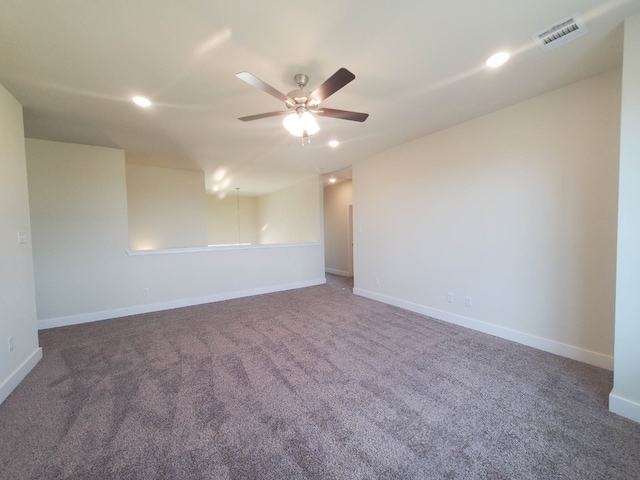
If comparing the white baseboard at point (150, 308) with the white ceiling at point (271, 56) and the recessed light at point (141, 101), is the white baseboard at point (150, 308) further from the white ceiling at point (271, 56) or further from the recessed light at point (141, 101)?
the recessed light at point (141, 101)

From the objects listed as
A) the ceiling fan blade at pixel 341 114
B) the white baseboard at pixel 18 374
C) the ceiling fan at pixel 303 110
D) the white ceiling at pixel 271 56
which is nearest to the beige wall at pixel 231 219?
the white ceiling at pixel 271 56

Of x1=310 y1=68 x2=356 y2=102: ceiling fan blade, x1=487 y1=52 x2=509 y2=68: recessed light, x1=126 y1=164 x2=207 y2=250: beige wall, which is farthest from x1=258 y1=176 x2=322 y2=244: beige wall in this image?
x1=487 y1=52 x2=509 y2=68: recessed light

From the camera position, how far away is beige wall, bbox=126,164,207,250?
502cm

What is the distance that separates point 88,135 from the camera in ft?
10.9

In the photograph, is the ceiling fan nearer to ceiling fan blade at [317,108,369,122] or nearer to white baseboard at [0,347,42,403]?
ceiling fan blade at [317,108,369,122]

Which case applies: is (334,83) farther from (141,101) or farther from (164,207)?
(164,207)

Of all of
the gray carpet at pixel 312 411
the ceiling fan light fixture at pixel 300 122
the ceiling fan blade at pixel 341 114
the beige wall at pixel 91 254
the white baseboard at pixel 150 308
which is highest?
the ceiling fan blade at pixel 341 114

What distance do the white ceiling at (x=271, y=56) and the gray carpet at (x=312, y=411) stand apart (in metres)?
2.65

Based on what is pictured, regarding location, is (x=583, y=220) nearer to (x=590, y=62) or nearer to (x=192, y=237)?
(x=590, y=62)

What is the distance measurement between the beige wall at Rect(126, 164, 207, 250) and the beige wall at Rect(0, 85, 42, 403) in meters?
2.61

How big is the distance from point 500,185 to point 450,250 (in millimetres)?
997

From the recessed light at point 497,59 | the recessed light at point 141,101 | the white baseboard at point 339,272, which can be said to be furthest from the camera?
the white baseboard at point 339,272

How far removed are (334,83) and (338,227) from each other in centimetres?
559

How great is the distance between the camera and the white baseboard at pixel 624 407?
5.46 feet
